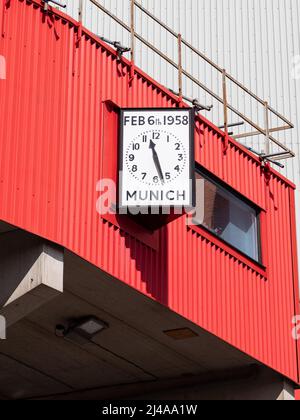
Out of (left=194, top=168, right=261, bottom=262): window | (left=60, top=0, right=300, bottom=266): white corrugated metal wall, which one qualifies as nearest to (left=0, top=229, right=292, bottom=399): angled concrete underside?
(left=194, top=168, right=261, bottom=262): window

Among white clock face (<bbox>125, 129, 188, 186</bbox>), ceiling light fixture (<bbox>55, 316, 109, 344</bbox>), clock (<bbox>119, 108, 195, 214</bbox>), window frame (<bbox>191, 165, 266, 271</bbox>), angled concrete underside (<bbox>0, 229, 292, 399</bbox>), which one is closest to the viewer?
angled concrete underside (<bbox>0, 229, 292, 399</bbox>)

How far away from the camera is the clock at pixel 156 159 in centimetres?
1912

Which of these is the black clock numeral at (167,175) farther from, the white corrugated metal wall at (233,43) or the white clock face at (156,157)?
the white corrugated metal wall at (233,43)

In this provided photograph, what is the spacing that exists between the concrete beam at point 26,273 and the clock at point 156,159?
205 cm

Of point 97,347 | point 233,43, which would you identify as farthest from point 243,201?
point 233,43

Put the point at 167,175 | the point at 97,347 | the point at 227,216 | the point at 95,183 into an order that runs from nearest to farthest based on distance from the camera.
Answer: the point at 95,183 → the point at 167,175 → the point at 97,347 → the point at 227,216

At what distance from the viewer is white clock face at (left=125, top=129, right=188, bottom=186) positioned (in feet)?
63.5

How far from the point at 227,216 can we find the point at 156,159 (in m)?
3.57

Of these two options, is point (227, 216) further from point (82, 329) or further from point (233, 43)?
point (233, 43)

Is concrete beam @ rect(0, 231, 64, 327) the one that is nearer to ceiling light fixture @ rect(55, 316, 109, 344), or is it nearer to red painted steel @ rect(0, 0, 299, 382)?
red painted steel @ rect(0, 0, 299, 382)

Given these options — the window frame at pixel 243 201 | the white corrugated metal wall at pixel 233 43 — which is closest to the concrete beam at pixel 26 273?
the window frame at pixel 243 201

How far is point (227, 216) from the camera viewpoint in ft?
74.3

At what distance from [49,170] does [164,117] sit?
284 centimetres

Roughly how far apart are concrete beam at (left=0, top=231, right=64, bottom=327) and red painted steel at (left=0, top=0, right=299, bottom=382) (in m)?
0.31
